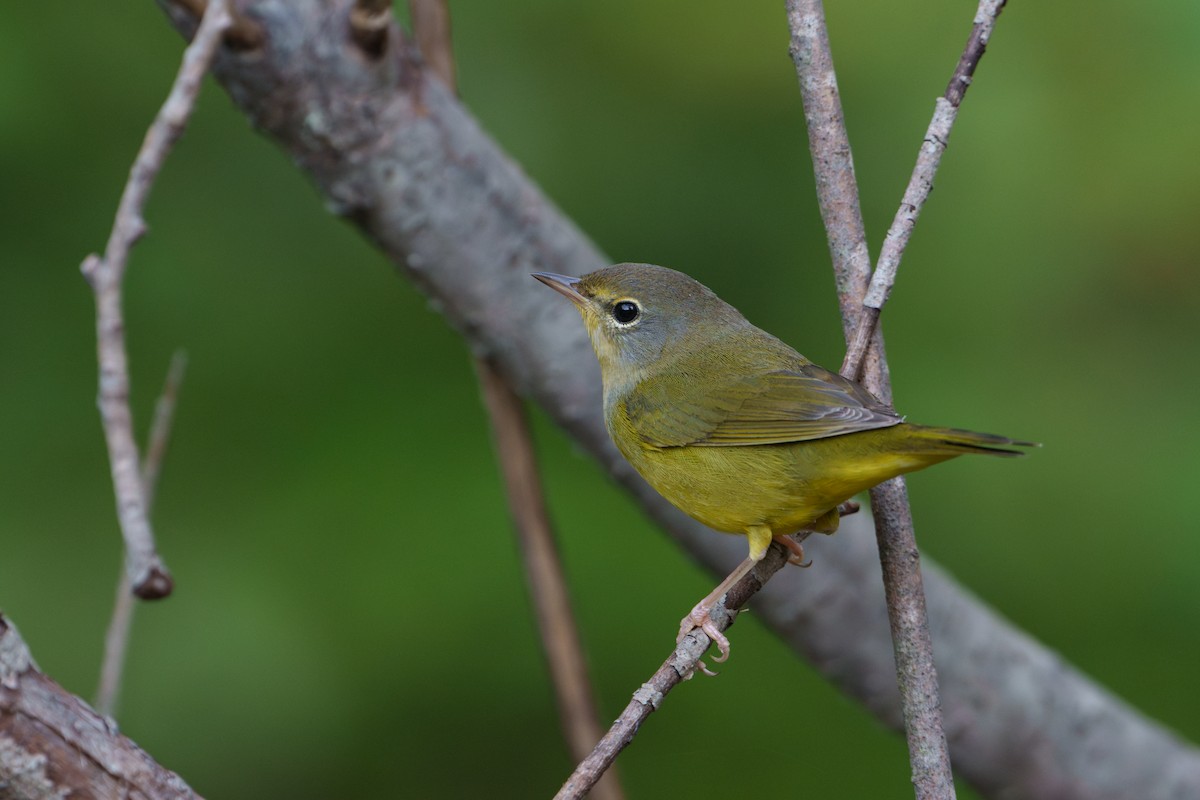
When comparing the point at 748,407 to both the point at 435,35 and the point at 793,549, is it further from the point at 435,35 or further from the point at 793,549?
the point at 435,35

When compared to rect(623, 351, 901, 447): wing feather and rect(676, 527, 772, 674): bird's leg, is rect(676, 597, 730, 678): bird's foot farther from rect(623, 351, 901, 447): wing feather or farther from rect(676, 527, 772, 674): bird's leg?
rect(623, 351, 901, 447): wing feather

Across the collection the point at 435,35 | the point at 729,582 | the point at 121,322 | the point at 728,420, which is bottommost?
the point at 121,322

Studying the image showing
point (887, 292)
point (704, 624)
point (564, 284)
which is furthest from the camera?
point (564, 284)

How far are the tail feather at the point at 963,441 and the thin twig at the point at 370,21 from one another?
1720 mm

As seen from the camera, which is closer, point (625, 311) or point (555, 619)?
point (555, 619)

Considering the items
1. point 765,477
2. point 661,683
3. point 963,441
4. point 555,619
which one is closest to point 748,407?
point 765,477

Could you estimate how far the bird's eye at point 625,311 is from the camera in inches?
129

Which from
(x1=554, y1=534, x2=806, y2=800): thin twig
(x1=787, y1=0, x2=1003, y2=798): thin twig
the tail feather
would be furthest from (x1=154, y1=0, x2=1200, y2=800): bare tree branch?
the tail feather

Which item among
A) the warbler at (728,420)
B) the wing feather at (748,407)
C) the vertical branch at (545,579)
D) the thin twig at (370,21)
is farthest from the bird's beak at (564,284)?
the thin twig at (370,21)

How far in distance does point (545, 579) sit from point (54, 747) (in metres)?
1.63

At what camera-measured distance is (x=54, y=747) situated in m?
1.62

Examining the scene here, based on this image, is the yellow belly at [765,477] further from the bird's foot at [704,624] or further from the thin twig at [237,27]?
the thin twig at [237,27]

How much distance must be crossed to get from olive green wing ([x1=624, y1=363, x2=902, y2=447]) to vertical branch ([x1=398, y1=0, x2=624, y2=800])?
37 cm

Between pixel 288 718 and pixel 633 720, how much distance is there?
1.61 m
